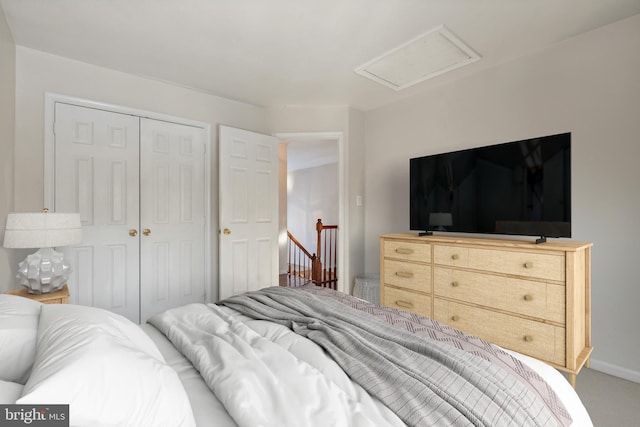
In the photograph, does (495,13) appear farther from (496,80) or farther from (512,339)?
(512,339)

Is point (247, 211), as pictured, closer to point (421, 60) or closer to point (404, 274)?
point (404, 274)

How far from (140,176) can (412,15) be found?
2602mm

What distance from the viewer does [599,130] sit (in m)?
2.24

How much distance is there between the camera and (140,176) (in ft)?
9.55

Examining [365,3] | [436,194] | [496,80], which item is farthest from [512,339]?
[365,3]

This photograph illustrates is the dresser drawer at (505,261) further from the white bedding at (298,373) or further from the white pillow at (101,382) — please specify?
the white pillow at (101,382)

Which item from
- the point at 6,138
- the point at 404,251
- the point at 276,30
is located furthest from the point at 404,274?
the point at 6,138

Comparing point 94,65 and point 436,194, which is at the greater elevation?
point 94,65

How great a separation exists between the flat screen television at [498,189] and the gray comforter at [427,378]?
1.50 m

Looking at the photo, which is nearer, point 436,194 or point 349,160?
point 436,194

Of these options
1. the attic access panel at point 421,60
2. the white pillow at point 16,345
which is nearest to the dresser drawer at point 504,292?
the attic access panel at point 421,60

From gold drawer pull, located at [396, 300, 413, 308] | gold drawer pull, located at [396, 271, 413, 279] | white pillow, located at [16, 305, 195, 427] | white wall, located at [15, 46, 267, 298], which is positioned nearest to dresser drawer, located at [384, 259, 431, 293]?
gold drawer pull, located at [396, 271, 413, 279]

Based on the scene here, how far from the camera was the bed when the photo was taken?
0.67 metres

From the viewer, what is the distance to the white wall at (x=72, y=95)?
2.43 metres
